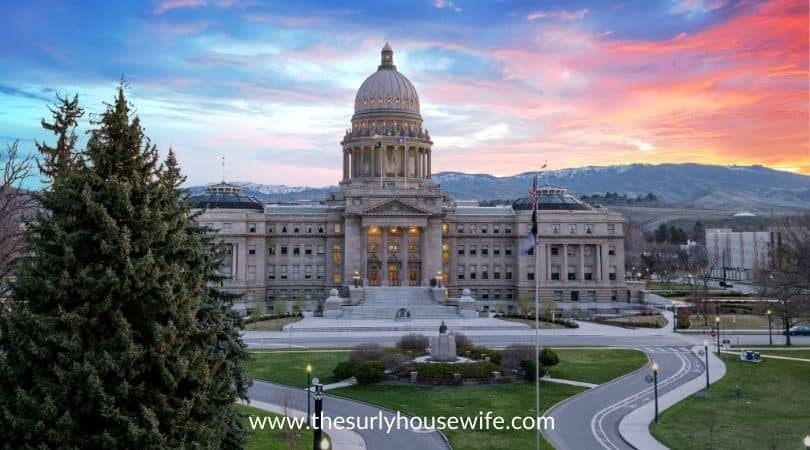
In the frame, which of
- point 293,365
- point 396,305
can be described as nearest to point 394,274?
point 396,305

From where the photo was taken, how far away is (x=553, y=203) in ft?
356

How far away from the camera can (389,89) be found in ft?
394

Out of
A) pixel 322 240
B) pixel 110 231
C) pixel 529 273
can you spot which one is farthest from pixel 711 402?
pixel 322 240

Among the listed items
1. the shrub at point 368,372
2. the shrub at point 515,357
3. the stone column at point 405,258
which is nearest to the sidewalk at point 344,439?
the shrub at point 368,372

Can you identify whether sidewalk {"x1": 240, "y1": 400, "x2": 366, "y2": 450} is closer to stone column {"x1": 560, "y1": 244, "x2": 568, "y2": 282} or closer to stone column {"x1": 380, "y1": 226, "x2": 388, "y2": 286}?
stone column {"x1": 380, "y1": 226, "x2": 388, "y2": 286}

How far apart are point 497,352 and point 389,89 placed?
268 feet

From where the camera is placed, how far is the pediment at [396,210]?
93.9 m

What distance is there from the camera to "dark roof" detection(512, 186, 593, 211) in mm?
107125

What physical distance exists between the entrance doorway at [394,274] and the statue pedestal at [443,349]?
5113cm

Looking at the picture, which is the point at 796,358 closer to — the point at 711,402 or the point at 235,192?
the point at 711,402

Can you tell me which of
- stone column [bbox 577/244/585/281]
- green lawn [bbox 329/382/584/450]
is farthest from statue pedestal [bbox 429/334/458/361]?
stone column [bbox 577/244/585/281]

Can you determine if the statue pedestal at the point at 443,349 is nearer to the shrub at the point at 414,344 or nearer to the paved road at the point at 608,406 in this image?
the shrub at the point at 414,344

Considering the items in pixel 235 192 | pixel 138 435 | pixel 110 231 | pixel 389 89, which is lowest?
pixel 138 435

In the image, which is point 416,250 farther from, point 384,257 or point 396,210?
point 396,210
